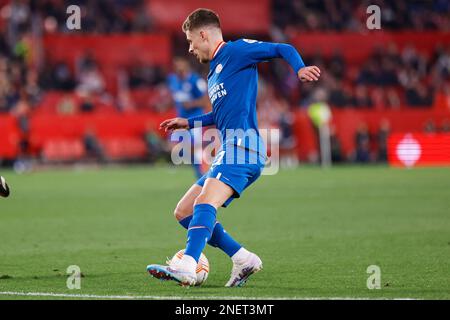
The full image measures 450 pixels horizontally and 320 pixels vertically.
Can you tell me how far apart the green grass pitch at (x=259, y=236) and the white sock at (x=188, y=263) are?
0.69ft

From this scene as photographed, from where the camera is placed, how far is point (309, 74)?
784cm

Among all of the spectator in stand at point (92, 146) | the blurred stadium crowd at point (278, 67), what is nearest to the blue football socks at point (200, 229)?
the blurred stadium crowd at point (278, 67)

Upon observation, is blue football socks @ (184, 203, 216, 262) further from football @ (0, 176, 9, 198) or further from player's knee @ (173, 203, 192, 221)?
football @ (0, 176, 9, 198)

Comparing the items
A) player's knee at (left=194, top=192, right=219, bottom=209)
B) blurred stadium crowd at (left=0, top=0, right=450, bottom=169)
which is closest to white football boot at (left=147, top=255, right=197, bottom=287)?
player's knee at (left=194, top=192, right=219, bottom=209)

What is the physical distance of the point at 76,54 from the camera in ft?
111

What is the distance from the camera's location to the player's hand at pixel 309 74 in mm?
7824

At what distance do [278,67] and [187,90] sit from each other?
18954 mm

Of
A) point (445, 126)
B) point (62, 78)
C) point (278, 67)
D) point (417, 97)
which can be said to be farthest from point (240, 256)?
point (278, 67)

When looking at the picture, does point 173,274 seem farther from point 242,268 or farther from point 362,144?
point 362,144

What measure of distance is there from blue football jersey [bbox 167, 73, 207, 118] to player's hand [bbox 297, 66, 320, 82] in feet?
38.9
